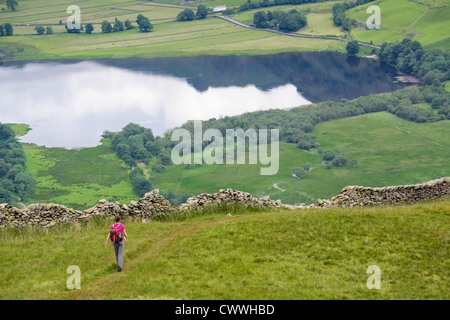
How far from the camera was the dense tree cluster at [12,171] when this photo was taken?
8194 centimetres

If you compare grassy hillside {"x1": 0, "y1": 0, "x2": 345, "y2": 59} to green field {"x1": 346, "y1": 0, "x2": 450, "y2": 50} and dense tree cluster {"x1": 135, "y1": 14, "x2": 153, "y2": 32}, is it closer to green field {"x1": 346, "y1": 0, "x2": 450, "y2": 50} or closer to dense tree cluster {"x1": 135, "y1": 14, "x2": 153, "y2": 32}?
dense tree cluster {"x1": 135, "y1": 14, "x2": 153, "y2": 32}

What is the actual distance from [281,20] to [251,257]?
147559 millimetres

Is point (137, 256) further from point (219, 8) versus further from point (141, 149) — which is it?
point (219, 8)

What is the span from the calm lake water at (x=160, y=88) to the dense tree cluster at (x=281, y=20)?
53.0 feet

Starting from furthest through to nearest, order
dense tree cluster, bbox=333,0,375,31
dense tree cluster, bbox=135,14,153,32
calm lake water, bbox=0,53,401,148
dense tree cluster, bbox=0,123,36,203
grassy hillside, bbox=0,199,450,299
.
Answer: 1. dense tree cluster, bbox=135,14,153,32
2. dense tree cluster, bbox=333,0,375,31
3. calm lake water, bbox=0,53,401,148
4. dense tree cluster, bbox=0,123,36,203
5. grassy hillside, bbox=0,199,450,299

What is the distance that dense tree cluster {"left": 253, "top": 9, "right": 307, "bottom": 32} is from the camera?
15825 centimetres

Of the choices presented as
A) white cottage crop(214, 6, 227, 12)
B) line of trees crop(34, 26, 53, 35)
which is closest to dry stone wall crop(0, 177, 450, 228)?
line of trees crop(34, 26, 53, 35)

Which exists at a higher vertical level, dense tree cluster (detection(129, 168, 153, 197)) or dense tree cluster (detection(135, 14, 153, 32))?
dense tree cluster (detection(135, 14, 153, 32))

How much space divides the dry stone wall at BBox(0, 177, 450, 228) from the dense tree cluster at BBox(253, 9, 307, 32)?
137 m

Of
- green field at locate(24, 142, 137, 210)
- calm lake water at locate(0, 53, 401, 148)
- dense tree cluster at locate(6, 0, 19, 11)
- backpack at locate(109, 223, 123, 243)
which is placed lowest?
green field at locate(24, 142, 137, 210)

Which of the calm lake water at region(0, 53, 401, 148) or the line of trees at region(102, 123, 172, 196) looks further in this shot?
the calm lake water at region(0, 53, 401, 148)

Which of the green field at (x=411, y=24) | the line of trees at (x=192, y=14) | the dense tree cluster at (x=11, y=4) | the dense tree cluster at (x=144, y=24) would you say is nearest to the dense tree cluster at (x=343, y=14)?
the green field at (x=411, y=24)
